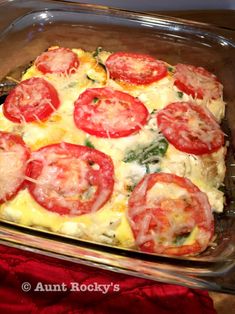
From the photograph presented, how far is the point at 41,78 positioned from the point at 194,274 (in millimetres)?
A: 1211

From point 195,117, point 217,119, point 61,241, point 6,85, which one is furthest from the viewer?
point 6,85

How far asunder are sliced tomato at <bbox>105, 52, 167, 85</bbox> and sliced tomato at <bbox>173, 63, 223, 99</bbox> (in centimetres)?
9

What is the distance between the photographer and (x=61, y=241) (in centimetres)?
167

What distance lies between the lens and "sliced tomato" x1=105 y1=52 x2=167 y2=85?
7.22ft

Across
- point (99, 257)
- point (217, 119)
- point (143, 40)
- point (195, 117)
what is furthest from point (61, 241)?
point (143, 40)

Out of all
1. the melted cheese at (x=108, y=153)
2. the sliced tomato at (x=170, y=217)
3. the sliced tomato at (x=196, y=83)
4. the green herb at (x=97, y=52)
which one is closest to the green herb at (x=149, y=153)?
the melted cheese at (x=108, y=153)

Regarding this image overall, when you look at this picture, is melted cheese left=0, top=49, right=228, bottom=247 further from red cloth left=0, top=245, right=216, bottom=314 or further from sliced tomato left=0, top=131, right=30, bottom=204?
red cloth left=0, top=245, right=216, bottom=314

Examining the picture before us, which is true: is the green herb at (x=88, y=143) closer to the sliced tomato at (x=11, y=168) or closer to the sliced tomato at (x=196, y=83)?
the sliced tomato at (x=11, y=168)

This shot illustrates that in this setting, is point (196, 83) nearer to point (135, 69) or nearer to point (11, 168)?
point (135, 69)

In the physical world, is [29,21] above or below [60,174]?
above

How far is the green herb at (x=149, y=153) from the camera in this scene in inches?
74.2

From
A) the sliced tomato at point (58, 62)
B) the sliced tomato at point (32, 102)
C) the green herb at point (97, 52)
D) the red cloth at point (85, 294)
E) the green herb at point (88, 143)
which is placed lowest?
the red cloth at point (85, 294)

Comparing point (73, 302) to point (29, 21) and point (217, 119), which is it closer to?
point (217, 119)

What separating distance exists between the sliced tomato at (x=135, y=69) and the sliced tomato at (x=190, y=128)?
0.23m
